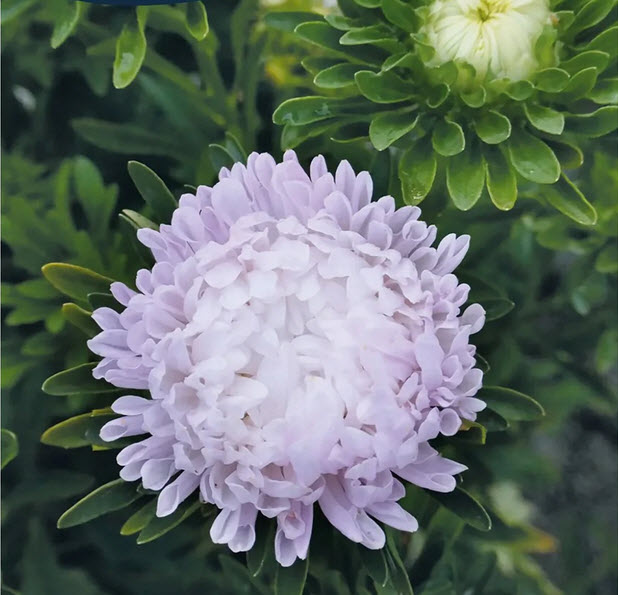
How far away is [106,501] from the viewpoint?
542mm

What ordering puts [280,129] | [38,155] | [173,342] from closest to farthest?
1. [173,342]
2. [280,129]
3. [38,155]

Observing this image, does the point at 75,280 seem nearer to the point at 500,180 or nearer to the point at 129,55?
the point at 129,55

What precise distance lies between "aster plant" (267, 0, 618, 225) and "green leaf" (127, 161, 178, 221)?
8 cm

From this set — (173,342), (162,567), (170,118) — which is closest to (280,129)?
(170,118)

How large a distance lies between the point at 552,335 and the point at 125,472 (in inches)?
14.1

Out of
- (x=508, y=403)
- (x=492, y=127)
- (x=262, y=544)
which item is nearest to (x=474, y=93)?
(x=492, y=127)

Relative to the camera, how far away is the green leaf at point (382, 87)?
0.55 metres

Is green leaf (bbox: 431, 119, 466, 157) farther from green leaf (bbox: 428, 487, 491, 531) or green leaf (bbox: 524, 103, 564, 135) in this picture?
green leaf (bbox: 428, 487, 491, 531)

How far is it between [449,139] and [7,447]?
0.35 metres

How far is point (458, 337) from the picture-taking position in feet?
1.62

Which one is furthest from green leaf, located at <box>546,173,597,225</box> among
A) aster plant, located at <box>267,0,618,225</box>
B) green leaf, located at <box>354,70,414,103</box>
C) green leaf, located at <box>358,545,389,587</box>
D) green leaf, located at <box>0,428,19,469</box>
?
green leaf, located at <box>0,428,19,469</box>

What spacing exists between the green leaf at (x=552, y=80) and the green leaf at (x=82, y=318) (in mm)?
294

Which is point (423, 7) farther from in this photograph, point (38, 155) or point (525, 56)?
point (38, 155)

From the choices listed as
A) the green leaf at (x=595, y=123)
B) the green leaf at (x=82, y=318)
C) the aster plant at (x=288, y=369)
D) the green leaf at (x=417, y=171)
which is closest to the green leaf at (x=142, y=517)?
the aster plant at (x=288, y=369)
